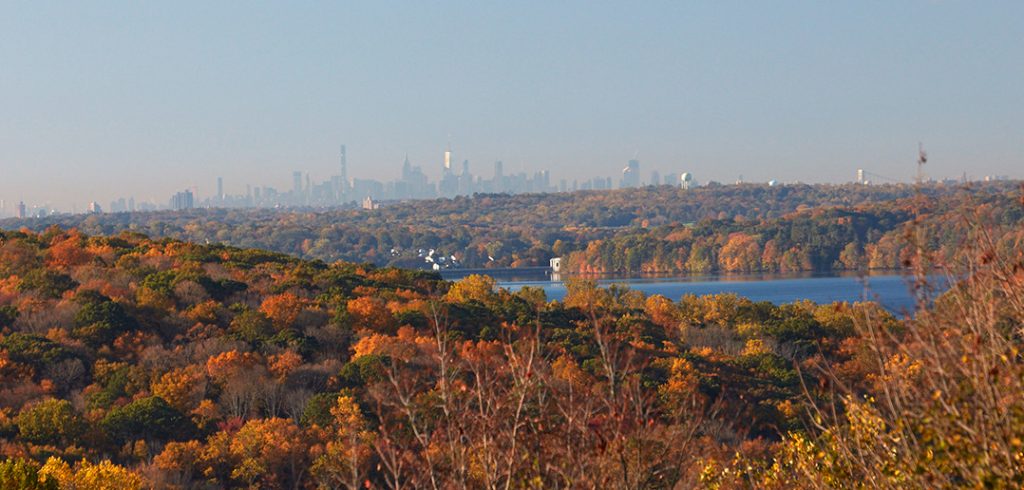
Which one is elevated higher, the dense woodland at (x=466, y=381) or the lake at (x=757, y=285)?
the dense woodland at (x=466, y=381)

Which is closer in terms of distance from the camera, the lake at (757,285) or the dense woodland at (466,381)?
the dense woodland at (466,381)

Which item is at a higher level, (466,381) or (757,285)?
(466,381)

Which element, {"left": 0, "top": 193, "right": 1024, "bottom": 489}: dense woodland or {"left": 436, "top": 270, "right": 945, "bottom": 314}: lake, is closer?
{"left": 0, "top": 193, "right": 1024, "bottom": 489}: dense woodland

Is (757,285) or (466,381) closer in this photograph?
(466,381)

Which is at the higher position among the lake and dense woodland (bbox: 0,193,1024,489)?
dense woodland (bbox: 0,193,1024,489)
